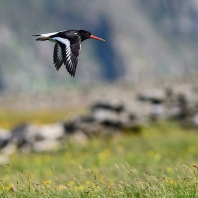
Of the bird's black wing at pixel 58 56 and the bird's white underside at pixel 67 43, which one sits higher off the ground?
the bird's white underside at pixel 67 43

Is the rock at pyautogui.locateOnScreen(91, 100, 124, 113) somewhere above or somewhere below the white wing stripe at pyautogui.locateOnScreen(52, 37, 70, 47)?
below

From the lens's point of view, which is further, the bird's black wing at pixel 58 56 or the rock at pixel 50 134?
the rock at pixel 50 134

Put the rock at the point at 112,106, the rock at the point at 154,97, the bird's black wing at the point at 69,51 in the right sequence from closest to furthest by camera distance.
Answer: the bird's black wing at the point at 69,51 < the rock at the point at 112,106 < the rock at the point at 154,97

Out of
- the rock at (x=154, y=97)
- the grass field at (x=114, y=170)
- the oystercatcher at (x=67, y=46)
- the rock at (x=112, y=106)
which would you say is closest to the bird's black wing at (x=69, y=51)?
the oystercatcher at (x=67, y=46)

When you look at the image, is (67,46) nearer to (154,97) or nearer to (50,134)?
(50,134)

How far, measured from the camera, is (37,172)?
484 inches

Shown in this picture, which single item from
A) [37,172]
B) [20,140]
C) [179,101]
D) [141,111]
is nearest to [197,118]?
[141,111]

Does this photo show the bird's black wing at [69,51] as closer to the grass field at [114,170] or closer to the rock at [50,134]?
the grass field at [114,170]

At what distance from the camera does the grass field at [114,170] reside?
19.1 ft

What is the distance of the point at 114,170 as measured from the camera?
1141 cm

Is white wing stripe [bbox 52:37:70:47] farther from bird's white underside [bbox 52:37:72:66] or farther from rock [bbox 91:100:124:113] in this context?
rock [bbox 91:100:124:113]

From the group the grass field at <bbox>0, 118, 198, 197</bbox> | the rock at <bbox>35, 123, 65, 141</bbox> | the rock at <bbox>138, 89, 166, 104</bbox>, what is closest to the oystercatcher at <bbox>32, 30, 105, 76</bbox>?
the grass field at <bbox>0, 118, 198, 197</bbox>

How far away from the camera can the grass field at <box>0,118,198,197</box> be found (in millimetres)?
5820

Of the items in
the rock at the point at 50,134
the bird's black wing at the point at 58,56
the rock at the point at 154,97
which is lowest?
the rock at the point at 50,134
